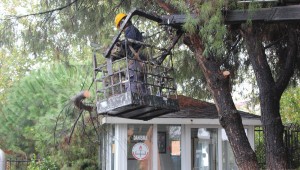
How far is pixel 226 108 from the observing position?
305 inches

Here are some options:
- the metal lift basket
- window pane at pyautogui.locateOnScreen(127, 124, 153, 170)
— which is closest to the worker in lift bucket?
the metal lift basket

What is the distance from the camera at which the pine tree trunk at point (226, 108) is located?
762 centimetres

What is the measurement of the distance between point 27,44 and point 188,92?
15.4ft

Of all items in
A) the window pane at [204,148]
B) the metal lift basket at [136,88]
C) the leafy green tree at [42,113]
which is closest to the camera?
the metal lift basket at [136,88]

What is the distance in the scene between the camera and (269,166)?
808 centimetres

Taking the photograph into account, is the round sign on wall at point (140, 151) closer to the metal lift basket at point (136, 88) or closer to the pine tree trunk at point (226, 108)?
the pine tree trunk at point (226, 108)

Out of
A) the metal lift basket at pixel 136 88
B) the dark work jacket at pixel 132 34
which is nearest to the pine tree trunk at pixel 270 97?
the metal lift basket at pixel 136 88

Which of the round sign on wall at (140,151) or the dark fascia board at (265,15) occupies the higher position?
the dark fascia board at (265,15)

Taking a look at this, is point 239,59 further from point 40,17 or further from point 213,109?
point 40,17

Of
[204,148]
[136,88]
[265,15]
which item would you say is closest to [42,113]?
[204,148]

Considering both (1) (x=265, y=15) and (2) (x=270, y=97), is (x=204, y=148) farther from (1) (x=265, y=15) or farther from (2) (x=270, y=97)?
(1) (x=265, y=15)

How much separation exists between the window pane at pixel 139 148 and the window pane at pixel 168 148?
0.96 ft

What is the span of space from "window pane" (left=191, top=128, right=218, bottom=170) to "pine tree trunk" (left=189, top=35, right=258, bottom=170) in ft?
13.6

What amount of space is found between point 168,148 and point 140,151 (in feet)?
2.43
